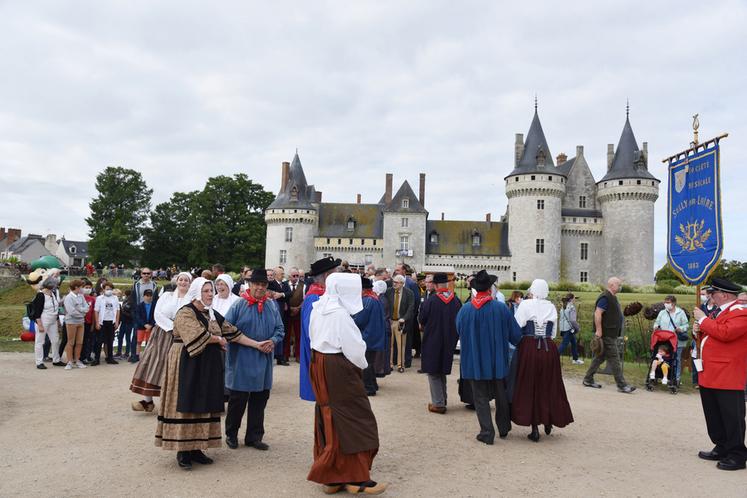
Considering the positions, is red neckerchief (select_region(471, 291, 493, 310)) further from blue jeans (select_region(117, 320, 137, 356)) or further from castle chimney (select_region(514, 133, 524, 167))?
castle chimney (select_region(514, 133, 524, 167))

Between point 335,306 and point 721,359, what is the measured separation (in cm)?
452

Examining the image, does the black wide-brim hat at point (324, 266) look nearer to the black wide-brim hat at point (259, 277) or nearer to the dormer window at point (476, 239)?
the black wide-brim hat at point (259, 277)

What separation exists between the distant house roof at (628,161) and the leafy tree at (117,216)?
45.1m

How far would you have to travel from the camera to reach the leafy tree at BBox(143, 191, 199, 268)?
54.2 metres

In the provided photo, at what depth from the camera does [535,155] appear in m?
50.4

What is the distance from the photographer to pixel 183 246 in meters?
54.9

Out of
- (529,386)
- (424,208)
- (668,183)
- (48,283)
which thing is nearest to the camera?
(529,386)

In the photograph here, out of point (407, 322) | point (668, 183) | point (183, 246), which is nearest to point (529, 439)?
point (407, 322)

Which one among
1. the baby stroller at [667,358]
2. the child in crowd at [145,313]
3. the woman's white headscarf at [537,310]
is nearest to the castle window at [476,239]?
the baby stroller at [667,358]

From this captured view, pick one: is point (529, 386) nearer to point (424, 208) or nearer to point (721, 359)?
point (721, 359)

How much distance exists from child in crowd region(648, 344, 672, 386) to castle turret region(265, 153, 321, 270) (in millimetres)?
45479

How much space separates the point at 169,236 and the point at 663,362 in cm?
5172

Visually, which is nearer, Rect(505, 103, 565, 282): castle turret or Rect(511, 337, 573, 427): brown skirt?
Rect(511, 337, 573, 427): brown skirt

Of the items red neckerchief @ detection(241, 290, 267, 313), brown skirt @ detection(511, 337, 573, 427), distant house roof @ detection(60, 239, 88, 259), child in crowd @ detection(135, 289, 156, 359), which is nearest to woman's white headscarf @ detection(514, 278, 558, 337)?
brown skirt @ detection(511, 337, 573, 427)
